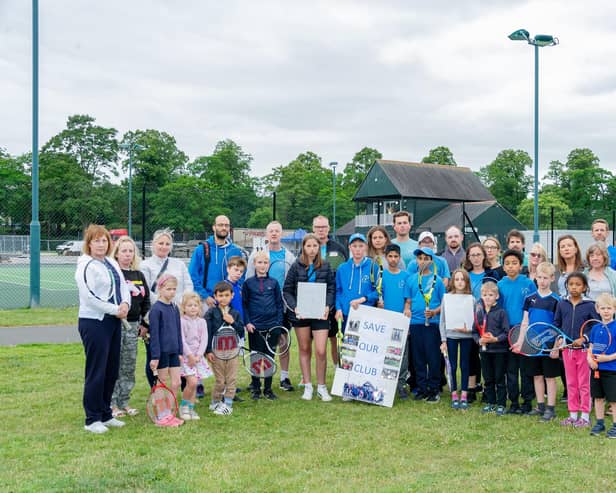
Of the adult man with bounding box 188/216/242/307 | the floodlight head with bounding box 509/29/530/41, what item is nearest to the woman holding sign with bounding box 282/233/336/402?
the adult man with bounding box 188/216/242/307

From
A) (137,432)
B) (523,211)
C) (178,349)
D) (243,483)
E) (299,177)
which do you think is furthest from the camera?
(299,177)

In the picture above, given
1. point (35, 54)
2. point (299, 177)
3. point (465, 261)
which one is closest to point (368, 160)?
point (299, 177)

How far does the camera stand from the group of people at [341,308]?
19.4 feet

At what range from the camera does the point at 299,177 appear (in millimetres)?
70625

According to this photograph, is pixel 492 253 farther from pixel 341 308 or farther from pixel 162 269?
pixel 162 269

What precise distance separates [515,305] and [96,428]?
14.4 ft

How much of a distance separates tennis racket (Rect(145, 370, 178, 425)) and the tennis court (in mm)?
10587

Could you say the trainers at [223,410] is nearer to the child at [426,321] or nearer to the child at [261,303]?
the child at [261,303]

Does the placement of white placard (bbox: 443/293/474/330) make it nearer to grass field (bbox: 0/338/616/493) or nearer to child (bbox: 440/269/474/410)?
child (bbox: 440/269/474/410)

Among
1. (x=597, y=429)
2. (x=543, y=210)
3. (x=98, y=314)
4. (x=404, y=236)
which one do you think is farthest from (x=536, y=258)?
(x=543, y=210)

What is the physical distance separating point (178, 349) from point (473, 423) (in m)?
2.99

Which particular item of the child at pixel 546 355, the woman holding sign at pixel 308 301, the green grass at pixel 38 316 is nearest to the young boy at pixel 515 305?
the child at pixel 546 355

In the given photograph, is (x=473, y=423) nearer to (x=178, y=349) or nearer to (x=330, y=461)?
(x=330, y=461)

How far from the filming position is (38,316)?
13258mm
